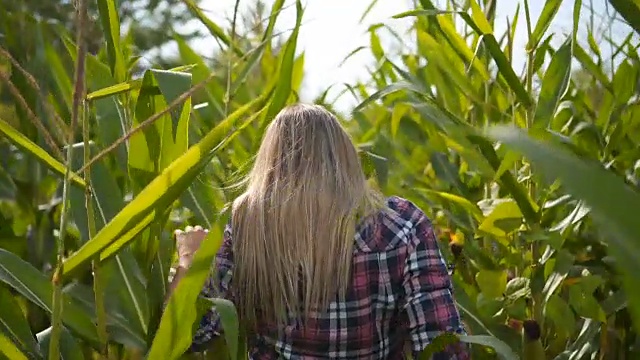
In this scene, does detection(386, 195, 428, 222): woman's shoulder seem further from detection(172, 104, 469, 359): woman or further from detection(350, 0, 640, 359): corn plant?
detection(350, 0, 640, 359): corn plant

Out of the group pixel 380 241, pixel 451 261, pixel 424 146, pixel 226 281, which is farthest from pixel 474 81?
pixel 226 281

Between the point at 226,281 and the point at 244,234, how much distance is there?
0.07 metres

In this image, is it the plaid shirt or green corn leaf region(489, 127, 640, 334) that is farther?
the plaid shirt

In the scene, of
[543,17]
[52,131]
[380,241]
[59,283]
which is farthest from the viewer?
[52,131]

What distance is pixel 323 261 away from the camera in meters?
1.14

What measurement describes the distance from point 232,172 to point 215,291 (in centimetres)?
39

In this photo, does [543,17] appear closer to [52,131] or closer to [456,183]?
[456,183]

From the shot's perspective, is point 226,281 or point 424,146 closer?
point 226,281

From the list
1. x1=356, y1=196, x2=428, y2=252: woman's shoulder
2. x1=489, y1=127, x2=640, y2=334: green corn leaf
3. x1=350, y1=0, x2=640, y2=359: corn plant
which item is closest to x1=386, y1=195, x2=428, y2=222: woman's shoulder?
x1=356, y1=196, x2=428, y2=252: woman's shoulder

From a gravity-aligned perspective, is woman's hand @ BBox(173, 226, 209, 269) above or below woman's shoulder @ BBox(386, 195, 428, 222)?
below

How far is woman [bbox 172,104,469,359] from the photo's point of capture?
1143mm

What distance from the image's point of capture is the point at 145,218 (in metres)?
0.76

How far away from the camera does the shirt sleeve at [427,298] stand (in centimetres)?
113

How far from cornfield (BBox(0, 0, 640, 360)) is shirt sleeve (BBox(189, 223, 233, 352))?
0.04m
